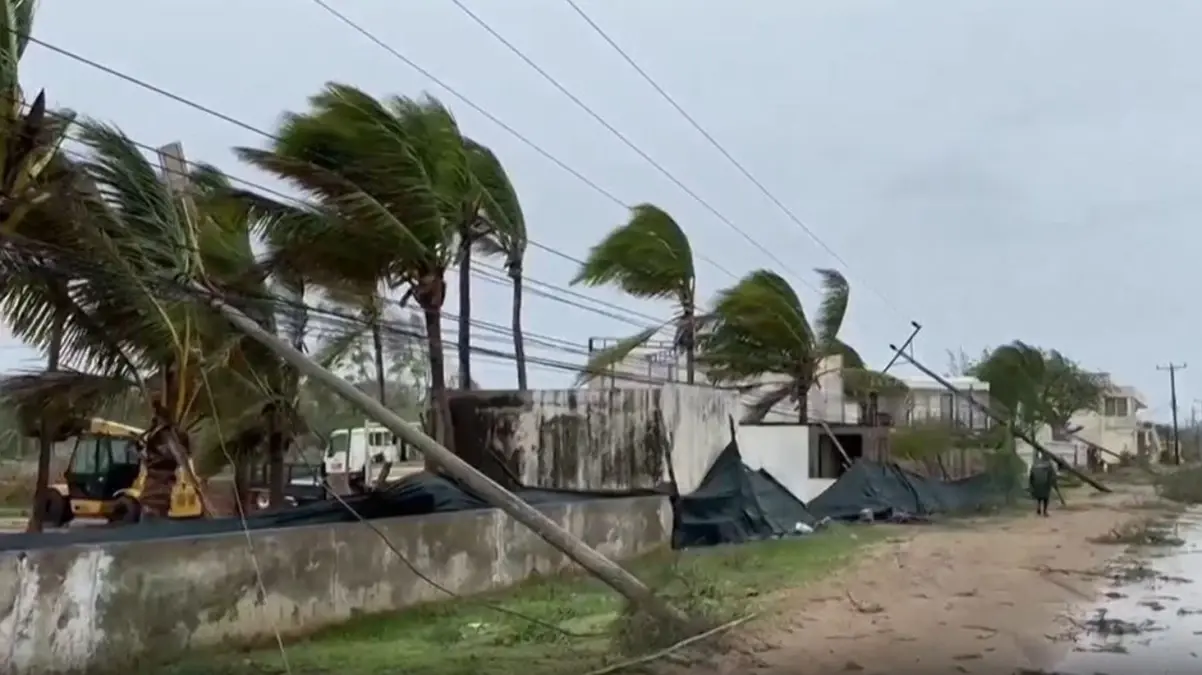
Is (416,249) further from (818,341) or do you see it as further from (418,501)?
(818,341)

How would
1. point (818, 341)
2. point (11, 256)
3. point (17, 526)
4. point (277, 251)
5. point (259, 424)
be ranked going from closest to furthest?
point (11, 256), point (277, 251), point (259, 424), point (17, 526), point (818, 341)

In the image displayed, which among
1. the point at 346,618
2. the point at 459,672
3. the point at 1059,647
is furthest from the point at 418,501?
the point at 1059,647

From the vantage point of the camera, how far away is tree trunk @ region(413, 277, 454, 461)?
1894cm

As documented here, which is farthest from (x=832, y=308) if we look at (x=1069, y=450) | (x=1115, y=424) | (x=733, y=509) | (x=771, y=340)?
(x=1115, y=424)

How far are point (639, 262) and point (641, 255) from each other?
0.52ft

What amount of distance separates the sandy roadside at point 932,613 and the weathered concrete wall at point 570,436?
4.19m

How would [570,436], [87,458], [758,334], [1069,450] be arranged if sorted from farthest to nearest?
[1069,450] < [758,334] < [87,458] < [570,436]

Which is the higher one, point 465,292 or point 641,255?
→ point 641,255

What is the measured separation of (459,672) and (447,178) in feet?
31.8

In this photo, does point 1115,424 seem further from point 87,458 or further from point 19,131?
point 19,131

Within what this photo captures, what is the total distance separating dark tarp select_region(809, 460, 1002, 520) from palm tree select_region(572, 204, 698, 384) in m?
5.83

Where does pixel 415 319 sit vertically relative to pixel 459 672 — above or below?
above

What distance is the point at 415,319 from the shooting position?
20.1 m

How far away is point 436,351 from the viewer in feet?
63.3
